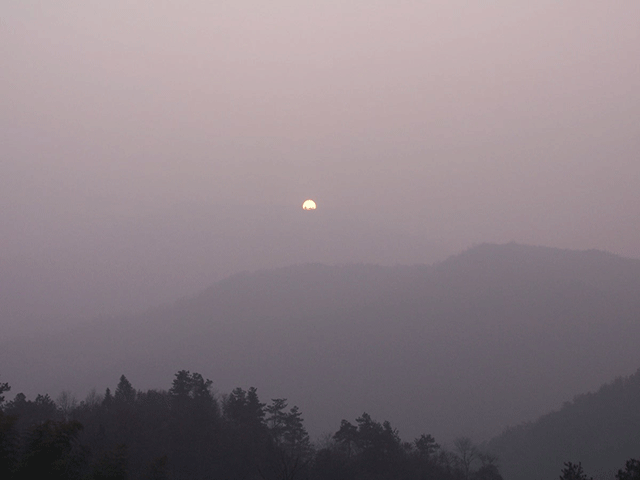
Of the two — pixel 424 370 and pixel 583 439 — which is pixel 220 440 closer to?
pixel 583 439

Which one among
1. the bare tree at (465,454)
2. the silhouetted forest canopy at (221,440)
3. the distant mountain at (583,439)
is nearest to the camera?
the silhouetted forest canopy at (221,440)

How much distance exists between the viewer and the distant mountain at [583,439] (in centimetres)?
8750

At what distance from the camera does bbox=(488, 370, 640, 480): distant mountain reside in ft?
287

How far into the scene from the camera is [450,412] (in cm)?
14838

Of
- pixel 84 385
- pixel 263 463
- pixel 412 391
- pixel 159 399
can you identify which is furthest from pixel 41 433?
pixel 84 385

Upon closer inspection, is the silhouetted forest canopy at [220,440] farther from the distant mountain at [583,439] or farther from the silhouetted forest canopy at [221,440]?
the distant mountain at [583,439]

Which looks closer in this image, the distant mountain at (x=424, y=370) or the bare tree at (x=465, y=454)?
the bare tree at (x=465, y=454)

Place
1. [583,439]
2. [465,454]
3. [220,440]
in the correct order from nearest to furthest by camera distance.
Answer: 1. [220,440]
2. [465,454]
3. [583,439]

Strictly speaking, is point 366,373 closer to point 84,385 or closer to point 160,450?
point 84,385

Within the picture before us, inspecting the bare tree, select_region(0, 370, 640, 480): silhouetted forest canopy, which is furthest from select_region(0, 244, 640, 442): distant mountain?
select_region(0, 370, 640, 480): silhouetted forest canopy

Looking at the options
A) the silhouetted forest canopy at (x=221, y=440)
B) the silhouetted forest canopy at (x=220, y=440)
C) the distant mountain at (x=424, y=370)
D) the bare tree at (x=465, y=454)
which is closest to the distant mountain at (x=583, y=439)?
the bare tree at (x=465, y=454)

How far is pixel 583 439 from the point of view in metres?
94.0

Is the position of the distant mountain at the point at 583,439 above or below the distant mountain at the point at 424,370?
below

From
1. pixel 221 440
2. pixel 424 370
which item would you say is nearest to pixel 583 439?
pixel 221 440
